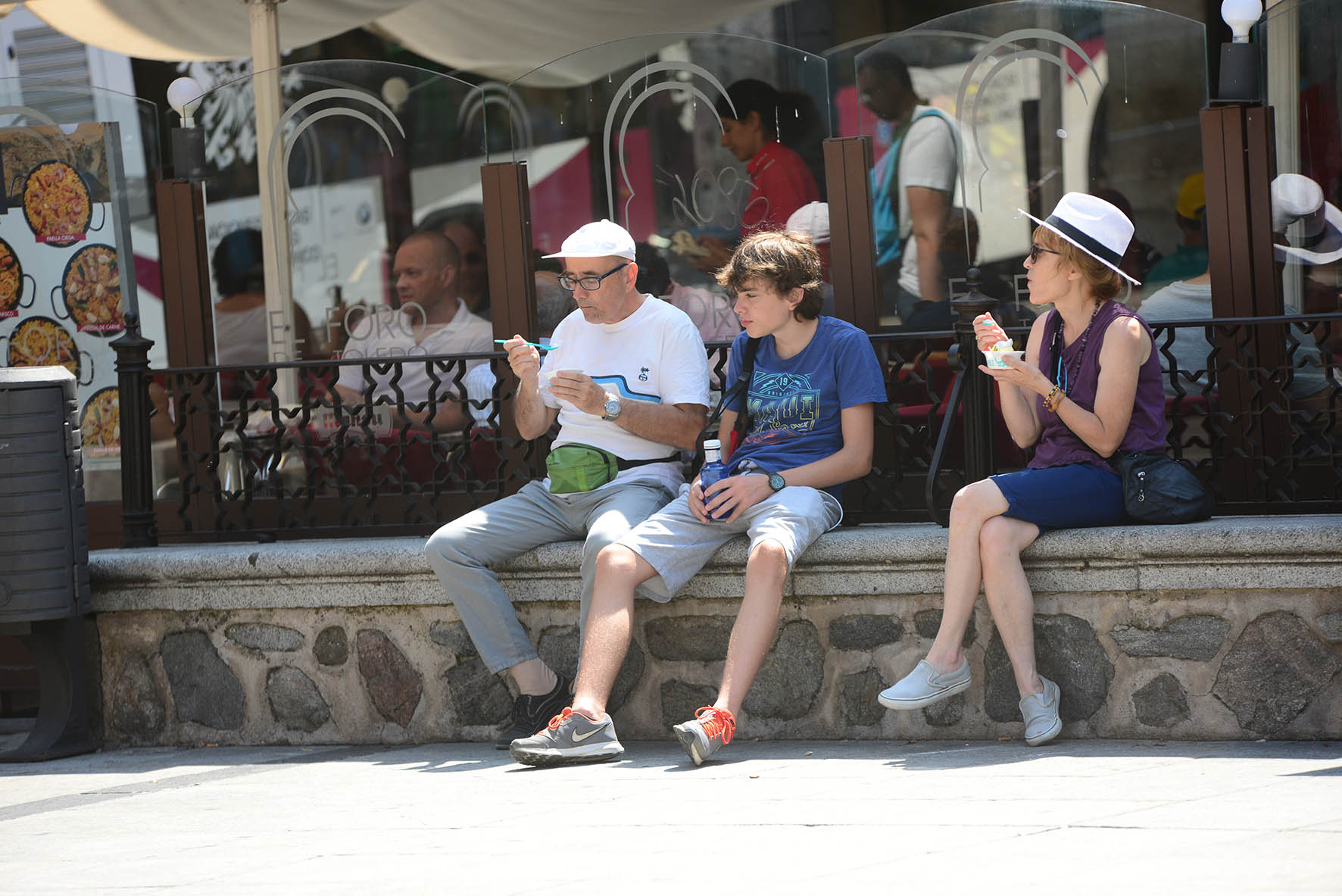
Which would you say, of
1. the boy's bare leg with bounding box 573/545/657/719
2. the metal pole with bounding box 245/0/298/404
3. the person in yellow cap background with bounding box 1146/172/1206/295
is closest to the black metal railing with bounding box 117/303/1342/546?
the metal pole with bounding box 245/0/298/404

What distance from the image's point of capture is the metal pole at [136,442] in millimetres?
5910

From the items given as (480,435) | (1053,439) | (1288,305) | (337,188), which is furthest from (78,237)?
(1288,305)

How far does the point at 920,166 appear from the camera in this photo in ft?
18.9

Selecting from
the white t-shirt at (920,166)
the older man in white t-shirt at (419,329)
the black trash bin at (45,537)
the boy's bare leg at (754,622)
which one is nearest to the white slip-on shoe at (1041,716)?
the boy's bare leg at (754,622)

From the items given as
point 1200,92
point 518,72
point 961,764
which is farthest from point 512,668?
point 518,72

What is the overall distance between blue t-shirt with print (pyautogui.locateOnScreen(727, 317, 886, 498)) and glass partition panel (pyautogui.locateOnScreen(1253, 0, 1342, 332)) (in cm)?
140

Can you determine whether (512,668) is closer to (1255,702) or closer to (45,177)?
(1255,702)

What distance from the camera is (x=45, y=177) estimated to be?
6762 millimetres

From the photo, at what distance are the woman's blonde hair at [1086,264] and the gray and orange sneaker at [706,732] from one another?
160 cm

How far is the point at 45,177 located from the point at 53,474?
1897 millimetres

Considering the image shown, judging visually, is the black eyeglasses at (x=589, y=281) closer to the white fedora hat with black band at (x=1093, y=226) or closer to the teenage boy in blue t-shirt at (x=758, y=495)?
the teenage boy in blue t-shirt at (x=758, y=495)

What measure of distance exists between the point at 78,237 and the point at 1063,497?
14.2 ft

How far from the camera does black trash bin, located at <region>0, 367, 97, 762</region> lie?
17.6 ft

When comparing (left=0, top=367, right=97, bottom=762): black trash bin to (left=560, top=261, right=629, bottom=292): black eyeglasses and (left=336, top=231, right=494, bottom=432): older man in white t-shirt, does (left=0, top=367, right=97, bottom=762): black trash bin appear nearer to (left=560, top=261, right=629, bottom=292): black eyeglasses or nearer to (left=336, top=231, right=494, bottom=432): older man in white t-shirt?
(left=336, top=231, right=494, bottom=432): older man in white t-shirt
